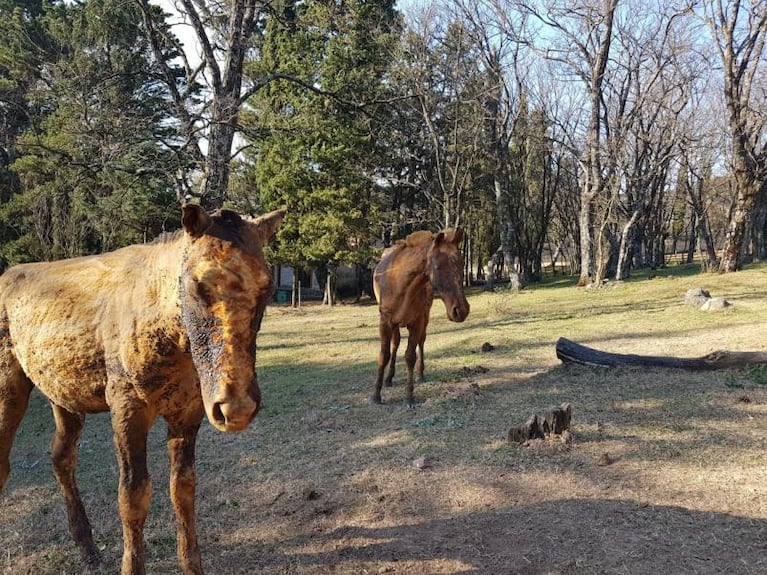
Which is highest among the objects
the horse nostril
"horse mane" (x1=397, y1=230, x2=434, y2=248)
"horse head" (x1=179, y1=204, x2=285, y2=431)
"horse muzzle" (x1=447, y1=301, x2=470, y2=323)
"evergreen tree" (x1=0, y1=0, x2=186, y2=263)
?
"evergreen tree" (x1=0, y1=0, x2=186, y2=263)

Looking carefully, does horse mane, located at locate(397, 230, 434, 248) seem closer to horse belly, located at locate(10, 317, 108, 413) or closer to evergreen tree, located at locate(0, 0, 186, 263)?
evergreen tree, located at locate(0, 0, 186, 263)

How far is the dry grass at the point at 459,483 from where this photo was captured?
358 cm

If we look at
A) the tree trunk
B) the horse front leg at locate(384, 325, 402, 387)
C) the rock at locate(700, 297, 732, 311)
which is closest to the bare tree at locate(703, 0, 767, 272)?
the tree trunk

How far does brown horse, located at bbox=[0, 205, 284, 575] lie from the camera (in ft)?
7.23

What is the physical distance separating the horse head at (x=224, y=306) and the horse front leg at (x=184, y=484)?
0.89 meters

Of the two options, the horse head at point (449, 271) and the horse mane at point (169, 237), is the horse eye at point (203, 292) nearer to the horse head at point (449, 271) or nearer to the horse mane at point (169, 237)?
the horse mane at point (169, 237)

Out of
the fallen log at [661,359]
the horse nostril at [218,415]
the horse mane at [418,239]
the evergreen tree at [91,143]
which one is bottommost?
the fallen log at [661,359]

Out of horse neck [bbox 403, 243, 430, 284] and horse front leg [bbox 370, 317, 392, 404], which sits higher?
horse neck [bbox 403, 243, 430, 284]

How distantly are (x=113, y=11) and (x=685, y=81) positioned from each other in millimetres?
24331

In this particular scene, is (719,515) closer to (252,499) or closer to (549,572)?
(549,572)

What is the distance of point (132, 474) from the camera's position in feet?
9.05

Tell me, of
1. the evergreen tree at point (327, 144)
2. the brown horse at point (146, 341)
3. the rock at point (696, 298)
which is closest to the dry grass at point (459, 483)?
the brown horse at point (146, 341)

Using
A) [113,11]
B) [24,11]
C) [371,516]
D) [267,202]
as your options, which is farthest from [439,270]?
[24,11]

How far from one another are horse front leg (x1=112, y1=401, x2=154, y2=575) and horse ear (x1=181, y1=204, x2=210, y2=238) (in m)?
1.03
